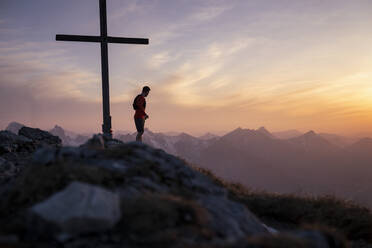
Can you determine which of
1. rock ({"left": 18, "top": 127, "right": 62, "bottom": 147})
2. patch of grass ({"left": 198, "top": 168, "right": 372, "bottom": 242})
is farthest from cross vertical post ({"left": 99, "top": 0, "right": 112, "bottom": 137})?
patch of grass ({"left": 198, "top": 168, "right": 372, "bottom": 242})

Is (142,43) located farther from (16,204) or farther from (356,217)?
(356,217)

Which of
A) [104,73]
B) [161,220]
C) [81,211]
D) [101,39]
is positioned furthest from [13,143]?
[161,220]

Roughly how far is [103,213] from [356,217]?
8.47 m

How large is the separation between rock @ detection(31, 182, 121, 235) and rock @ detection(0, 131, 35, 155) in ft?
30.1

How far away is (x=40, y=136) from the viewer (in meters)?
13.6

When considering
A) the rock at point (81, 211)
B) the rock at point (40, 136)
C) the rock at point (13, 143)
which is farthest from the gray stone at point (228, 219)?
the rock at point (40, 136)

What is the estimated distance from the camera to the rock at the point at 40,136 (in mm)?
13250

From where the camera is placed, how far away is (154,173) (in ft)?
18.8

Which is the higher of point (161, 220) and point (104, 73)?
point (104, 73)

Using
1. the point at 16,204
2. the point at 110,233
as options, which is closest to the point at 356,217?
the point at 110,233

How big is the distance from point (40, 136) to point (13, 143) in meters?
2.07

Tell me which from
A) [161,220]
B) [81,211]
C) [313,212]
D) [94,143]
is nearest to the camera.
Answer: [81,211]

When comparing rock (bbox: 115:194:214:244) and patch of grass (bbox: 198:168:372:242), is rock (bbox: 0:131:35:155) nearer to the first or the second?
patch of grass (bbox: 198:168:372:242)

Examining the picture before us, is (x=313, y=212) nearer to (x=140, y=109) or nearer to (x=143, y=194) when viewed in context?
(x=143, y=194)
